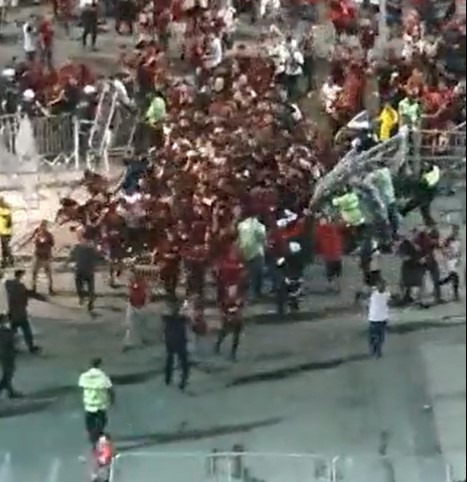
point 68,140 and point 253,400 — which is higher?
point 68,140

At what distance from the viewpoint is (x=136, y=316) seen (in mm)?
5691

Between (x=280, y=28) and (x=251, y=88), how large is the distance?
0.25 metres

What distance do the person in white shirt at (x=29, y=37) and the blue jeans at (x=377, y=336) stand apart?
1.65 meters

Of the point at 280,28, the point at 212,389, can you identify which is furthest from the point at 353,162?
the point at 212,389

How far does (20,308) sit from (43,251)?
→ 229 mm

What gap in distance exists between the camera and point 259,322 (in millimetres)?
5672

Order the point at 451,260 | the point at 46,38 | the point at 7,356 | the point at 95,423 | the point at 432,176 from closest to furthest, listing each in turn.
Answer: the point at 451,260 < the point at 432,176 < the point at 95,423 < the point at 7,356 < the point at 46,38

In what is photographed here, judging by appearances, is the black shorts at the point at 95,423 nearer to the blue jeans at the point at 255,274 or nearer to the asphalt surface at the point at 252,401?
the asphalt surface at the point at 252,401

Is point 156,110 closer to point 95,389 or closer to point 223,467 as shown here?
point 95,389

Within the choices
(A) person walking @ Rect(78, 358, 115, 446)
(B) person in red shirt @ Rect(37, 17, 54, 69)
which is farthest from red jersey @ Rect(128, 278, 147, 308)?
(B) person in red shirt @ Rect(37, 17, 54, 69)

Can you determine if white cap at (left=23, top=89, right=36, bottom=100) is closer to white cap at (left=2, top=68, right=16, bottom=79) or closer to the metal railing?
white cap at (left=2, top=68, right=16, bottom=79)

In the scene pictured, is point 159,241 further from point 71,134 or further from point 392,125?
point 392,125

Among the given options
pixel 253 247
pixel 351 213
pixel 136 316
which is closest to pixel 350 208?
pixel 351 213

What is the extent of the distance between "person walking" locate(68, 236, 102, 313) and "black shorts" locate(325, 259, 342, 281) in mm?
853
